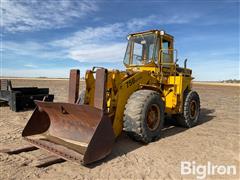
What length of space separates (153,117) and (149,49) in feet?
7.07

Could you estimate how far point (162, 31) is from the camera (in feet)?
22.7

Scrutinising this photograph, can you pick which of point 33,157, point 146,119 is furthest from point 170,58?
point 33,157

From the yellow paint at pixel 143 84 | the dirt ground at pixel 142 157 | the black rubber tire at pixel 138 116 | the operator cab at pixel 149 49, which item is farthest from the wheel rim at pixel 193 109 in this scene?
the black rubber tire at pixel 138 116

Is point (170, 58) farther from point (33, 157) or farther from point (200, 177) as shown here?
point (33, 157)

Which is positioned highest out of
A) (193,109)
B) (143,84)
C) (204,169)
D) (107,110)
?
(143,84)

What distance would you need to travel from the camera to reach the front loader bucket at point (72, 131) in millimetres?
4172

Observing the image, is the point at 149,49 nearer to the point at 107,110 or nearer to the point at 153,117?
the point at 153,117

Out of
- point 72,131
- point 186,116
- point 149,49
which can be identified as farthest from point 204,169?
point 149,49

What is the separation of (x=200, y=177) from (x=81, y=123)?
2.33 metres

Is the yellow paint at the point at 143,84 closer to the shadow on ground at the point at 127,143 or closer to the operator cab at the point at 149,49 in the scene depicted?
the operator cab at the point at 149,49

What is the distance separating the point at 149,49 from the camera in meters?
7.09

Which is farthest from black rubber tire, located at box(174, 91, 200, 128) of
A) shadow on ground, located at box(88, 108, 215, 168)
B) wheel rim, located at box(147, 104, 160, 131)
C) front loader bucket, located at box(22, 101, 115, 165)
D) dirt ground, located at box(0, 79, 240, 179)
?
front loader bucket, located at box(22, 101, 115, 165)

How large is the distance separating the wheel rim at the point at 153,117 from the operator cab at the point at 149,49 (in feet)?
4.86

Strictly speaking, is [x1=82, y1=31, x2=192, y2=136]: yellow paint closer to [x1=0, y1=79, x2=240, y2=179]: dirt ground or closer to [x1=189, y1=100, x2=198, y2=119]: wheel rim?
[x1=189, y1=100, x2=198, y2=119]: wheel rim
